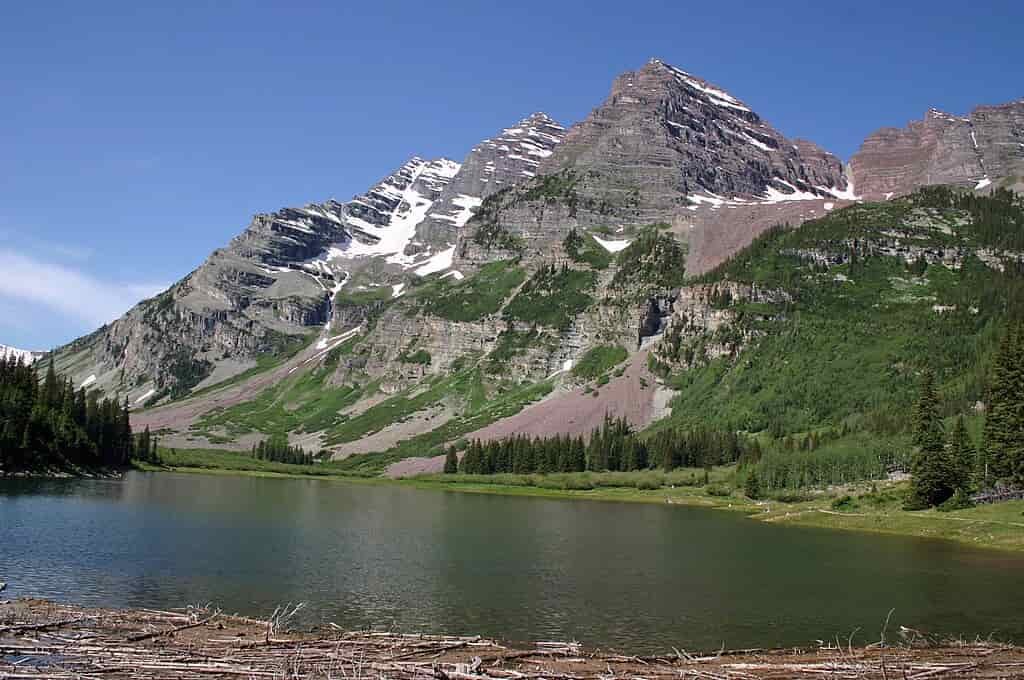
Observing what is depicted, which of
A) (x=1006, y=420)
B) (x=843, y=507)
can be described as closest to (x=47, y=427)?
(x=843, y=507)

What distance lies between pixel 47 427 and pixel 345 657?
144 meters

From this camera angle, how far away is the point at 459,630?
44.6 m

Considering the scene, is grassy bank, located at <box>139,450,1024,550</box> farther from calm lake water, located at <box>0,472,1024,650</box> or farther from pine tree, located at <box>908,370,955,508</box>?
calm lake water, located at <box>0,472,1024,650</box>

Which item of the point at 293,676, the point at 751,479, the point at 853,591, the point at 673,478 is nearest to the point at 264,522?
the point at 853,591

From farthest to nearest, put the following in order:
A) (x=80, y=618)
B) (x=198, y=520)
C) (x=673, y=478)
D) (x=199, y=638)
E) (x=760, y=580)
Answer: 1. (x=673, y=478)
2. (x=198, y=520)
3. (x=760, y=580)
4. (x=80, y=618)
5. (x=199, y=638)

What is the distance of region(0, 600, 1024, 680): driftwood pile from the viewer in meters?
29.9

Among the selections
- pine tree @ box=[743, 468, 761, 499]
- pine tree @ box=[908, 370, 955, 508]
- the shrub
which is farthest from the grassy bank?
pine tree @ box=[908, 370, 955, 508]

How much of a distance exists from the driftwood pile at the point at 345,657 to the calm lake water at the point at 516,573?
5.41 metres

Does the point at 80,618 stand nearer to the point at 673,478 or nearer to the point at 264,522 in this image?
the point at 264,522

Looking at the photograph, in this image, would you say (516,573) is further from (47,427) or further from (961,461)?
(47,427)

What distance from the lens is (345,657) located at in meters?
32.2

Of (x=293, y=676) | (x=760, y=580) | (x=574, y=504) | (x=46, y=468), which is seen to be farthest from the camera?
(x=574, y=504)

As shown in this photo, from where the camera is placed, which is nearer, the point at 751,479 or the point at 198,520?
the point at 198,520

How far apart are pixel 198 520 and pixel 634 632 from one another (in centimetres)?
6588
